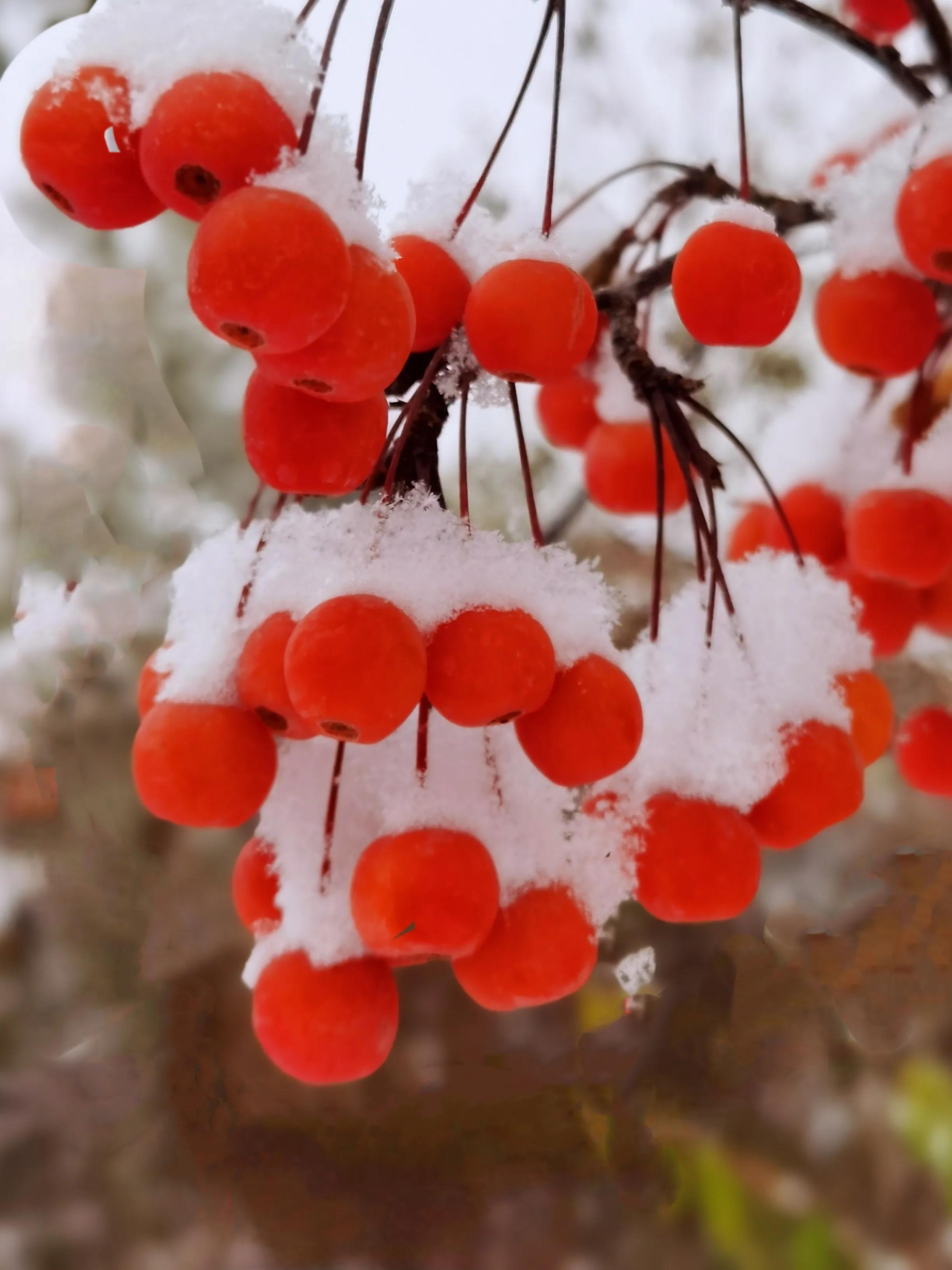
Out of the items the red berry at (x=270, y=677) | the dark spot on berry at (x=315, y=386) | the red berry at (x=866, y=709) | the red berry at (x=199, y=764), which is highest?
the dark spot on berry at (x=315, y=386)

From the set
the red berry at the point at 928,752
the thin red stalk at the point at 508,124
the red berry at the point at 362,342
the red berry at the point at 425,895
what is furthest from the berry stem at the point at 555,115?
the red berry at the point at 928,752

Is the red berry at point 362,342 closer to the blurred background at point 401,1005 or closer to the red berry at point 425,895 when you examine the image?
the red berry at point 425,895

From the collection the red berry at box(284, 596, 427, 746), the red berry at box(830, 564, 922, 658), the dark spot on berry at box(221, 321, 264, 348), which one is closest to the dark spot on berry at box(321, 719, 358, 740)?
the red berry at box(284, 596, 427, 746)

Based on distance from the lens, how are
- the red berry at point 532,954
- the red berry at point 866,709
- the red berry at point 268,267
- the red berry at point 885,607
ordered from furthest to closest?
the red berry at point 885,607 → the red berry at point 866,709 → the red berry at point 532,954 → the red berry at point 268,267

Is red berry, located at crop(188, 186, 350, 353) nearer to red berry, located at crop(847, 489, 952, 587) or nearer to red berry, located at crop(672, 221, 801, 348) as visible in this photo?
red berry, located at crop(672, 221, 801, 348)

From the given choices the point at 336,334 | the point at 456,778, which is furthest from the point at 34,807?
the point at 336,334

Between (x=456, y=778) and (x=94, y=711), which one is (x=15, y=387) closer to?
(x=94, y=711)
